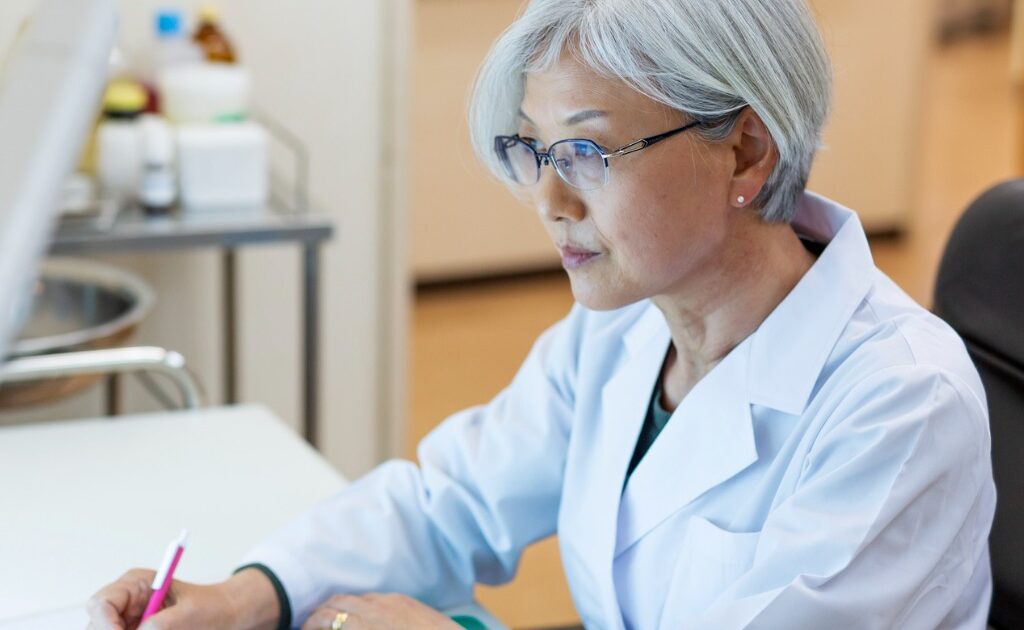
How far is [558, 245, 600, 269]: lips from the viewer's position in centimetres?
118

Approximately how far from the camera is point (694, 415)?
1206 mm

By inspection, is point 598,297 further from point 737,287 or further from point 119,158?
point 119,158

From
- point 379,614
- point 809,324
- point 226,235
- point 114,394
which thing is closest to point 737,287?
point 809,324

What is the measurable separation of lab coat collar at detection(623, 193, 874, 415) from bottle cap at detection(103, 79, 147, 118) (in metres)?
1.53

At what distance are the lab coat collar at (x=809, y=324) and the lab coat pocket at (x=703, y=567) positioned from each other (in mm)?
115

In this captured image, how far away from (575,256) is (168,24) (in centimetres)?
150

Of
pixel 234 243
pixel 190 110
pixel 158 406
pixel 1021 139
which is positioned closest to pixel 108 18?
pixel 234 243

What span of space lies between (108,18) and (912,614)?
0.74 metres

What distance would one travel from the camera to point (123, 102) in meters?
2.39

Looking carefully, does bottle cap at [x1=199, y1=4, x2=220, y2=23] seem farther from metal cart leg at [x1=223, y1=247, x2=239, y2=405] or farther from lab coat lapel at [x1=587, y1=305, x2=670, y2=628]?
lab coat lapel at [x1=587, y1=305, x2=670, y2=628]

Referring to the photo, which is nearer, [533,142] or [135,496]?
[533,142]

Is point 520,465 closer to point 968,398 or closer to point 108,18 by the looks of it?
point 968,398

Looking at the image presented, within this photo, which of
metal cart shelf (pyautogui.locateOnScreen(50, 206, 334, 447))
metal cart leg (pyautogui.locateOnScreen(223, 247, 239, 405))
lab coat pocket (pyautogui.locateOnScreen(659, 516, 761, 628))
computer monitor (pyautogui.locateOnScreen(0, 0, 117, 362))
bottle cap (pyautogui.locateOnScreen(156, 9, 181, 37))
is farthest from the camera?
metal cart leg (pyautogui.locateOnScreen(223, 247, 239, 405))

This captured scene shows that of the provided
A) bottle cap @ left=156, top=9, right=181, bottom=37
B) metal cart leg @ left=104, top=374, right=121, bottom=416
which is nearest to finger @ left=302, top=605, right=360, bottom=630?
metal cart leg @ left=104, top=374, right=121, bottom=416
